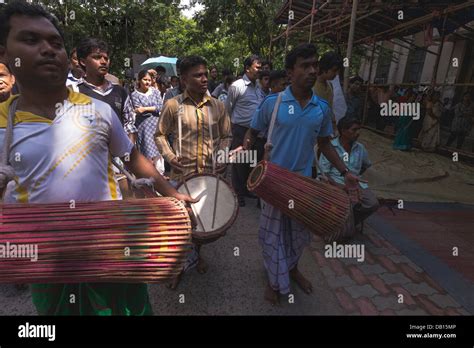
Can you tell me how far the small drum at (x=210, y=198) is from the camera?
2.15 meters

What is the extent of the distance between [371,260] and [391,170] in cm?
309

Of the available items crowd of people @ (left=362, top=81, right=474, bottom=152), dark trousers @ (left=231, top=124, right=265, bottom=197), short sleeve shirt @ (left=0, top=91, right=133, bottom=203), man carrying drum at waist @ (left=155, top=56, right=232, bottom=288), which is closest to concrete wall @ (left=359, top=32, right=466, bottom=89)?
crowd of people @ (left=362, top=81, right=474, bottom=152)

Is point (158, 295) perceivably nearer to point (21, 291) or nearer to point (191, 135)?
point (21, 291)

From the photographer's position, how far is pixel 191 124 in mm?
2541

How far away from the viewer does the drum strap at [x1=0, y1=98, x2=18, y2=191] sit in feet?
3.67

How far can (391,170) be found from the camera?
18.5 ft

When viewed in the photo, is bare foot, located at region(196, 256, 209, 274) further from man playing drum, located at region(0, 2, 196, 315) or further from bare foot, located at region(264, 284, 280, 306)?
man playing drum, located at region(0, 2, 196, 315)

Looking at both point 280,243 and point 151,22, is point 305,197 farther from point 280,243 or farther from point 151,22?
point 151,22

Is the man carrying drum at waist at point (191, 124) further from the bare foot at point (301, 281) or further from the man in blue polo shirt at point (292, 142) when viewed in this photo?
the bare foot at point (301, 281)

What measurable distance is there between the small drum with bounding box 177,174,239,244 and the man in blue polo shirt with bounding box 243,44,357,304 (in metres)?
0.43
